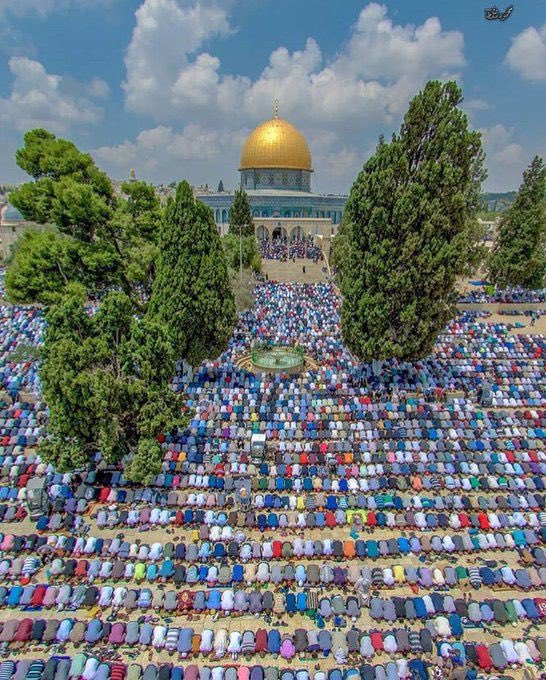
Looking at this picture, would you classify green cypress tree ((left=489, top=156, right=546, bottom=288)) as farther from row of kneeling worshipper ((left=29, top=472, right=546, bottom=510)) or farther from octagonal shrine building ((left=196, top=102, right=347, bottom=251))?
octagonal shrine building ((left=196, top=102, right=347, bottom=251))

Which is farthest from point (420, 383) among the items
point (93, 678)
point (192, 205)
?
point (93, 678)

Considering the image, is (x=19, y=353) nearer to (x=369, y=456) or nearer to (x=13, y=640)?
(x=13, y=640)

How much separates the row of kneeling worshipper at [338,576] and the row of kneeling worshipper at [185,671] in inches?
85.1

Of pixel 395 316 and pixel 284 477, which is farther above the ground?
pixel 395 316

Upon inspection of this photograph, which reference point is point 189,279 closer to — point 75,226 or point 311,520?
point 75,226

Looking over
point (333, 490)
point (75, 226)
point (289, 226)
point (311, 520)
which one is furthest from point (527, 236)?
point (289, 226)

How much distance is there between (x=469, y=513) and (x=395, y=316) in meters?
9.50

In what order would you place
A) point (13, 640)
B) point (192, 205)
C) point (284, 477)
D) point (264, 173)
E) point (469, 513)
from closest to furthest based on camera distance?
point (13, 640) → point (469, 513) → point (284, 477) → point (192, 205) → point (264, 173)

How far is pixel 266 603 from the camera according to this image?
1064 centimetres

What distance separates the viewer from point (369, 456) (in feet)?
52.5

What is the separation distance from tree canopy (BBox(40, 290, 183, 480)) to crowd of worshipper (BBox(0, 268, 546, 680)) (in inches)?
68.9

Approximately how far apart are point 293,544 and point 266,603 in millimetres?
2000

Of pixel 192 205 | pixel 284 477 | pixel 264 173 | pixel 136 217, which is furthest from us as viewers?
pixel 264 173

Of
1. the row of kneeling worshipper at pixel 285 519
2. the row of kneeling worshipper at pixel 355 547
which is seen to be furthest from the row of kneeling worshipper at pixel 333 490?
the row of kneeling worshipper at pixel 355 547
